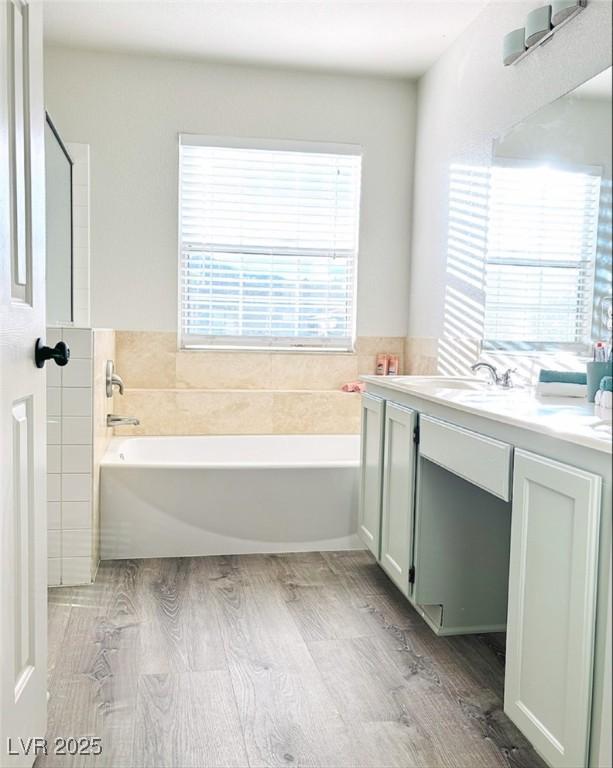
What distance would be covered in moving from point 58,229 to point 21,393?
2052 mm

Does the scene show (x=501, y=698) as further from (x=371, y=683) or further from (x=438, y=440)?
(x=438, y=440)

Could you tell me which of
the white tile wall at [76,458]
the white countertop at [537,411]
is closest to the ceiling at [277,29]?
the white countertop at [537,411]

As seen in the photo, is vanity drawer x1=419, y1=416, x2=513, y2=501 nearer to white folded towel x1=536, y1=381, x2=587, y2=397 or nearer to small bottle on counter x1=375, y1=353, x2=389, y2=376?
white folded towel x1=536, y1=381, x2=587, y2=397

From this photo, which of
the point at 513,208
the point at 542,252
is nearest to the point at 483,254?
the point at 513,208

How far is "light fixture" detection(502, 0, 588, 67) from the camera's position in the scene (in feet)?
8.35

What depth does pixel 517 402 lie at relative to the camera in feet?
7.15

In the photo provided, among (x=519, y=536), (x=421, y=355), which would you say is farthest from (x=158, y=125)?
(x=519, y=536)

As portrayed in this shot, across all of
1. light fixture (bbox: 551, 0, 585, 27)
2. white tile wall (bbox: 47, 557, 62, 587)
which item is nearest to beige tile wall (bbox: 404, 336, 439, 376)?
light fixture (bbox: 551, 0, 585, 27)

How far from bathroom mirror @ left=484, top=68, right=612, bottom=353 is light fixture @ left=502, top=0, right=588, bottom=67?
26 centimetres

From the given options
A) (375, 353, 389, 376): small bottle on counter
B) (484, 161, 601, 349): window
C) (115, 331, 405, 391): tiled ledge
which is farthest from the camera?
(375, 353, 389, 376): small bottle on counter

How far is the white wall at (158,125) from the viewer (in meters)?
3.98

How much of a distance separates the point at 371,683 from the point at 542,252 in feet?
5.55

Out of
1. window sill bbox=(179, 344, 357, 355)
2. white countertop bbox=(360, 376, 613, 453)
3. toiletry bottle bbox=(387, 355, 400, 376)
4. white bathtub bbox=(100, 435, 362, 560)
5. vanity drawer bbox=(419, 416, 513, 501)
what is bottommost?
white bathtub bbox=(100, 435, 362, 560)

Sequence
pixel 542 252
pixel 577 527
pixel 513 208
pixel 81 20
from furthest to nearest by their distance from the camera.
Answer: pixel 81 20
pixel 513 208
pixel 542 252
pixel 577 527
